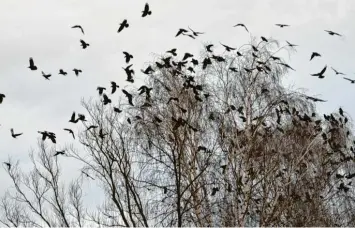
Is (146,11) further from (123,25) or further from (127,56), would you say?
(127,56)

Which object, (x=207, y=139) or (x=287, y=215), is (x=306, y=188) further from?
(x=207, y=139)

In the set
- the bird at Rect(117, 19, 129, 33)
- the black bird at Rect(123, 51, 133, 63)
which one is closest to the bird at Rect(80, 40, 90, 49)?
the black bird at Rect(123, 51, 133, 63)

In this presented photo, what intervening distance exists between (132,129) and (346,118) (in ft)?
20.0

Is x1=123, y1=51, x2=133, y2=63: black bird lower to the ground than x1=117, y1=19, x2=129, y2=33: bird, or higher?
lower

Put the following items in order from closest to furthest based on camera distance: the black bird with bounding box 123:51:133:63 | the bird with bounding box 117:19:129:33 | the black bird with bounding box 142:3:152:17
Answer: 1. the black bird with bounding box 142:3:152:17
2. the bird with bounding box 117:19:129:33
3. the black bird with bounding box 123:51:133:63

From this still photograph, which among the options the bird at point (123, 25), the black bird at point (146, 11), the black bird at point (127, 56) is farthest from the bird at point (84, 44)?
the black bird at point (146, 11)

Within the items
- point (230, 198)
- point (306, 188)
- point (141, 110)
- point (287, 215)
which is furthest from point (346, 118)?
point (141, 110)

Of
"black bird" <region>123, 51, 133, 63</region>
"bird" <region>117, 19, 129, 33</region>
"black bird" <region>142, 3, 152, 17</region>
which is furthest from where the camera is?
"black bird" <region>123, 51, 133, 63</region>

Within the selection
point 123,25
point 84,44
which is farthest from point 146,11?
point 84,44

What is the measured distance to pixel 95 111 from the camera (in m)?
10.8

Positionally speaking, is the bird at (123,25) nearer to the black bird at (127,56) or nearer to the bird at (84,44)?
the black bird at (127,56)

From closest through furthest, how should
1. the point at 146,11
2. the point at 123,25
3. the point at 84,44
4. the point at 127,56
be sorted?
the point at 146,11 < the point at 123,25 < the point at 127,56 < the point at 84,44

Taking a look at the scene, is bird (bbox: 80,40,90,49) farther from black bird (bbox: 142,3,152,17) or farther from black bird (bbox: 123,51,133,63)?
black bird (bbox: 142,3,152,17)

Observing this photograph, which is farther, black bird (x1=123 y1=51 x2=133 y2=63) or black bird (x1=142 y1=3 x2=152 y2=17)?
black bird (x1=123 y1=51 x2=133 y2=63)
